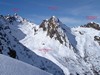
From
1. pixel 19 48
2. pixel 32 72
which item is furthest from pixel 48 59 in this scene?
pixel 32 72

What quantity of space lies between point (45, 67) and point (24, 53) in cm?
1699

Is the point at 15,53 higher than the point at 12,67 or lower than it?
higher

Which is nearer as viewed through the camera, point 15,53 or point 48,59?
point 15,53

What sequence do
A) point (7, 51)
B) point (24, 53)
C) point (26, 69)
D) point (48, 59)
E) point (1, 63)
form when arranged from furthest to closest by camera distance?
point (48, 59)
point (24, 53)
point (7, 51)
point (26, 69)
point (1, 63)

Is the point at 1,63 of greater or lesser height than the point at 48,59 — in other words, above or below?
below

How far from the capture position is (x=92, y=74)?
196 meters

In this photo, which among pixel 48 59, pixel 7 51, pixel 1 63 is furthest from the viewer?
pixel 48 59

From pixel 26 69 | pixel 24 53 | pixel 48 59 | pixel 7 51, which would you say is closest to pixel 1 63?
pixel 26 69

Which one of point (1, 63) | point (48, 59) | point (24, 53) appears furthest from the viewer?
point (48, 59)

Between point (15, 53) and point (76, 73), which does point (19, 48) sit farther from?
point (76, 73)

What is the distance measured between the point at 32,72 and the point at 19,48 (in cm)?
16468

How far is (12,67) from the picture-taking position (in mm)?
12258

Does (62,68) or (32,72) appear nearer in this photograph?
(32,72)

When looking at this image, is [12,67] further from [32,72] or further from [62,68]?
[62,68]
